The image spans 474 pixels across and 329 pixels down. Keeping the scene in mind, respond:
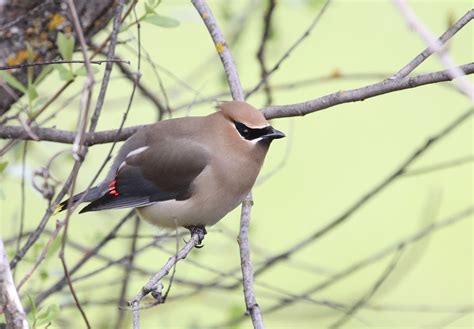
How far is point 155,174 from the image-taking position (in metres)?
3.86

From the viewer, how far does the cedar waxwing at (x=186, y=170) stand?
367 centimetres

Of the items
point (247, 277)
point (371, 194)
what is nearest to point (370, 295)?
point (371, 194)

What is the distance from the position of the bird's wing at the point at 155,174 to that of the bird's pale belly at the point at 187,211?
1.4 inches

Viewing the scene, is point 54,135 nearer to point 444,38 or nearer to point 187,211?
point 187,211

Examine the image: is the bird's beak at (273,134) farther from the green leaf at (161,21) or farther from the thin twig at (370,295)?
the thin twig at (370,295)

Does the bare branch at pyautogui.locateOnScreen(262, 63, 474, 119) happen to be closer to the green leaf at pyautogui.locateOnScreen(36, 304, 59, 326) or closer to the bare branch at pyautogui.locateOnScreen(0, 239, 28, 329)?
the green leaf at pyautogui.locateOnScreen(36, 304, 59, 326)

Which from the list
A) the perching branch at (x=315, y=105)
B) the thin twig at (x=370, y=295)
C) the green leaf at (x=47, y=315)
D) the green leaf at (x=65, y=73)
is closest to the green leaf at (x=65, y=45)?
→ the green leaf at (x=65, y=73)

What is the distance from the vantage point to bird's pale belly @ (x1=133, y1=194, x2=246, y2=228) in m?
3.69

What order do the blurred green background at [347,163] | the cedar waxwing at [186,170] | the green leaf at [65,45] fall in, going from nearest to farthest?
1. the green leaf at [65,45]
2. the cedar waxwing at [186,170]
3. the blurred green background at [347,163]

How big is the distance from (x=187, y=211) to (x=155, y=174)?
0.22m

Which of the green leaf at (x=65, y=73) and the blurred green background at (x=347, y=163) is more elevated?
the blurred green background at (x=347, y=163)

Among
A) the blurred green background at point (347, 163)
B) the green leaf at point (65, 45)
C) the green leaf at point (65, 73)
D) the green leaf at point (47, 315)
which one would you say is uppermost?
the blurred green background at point (347, 163)

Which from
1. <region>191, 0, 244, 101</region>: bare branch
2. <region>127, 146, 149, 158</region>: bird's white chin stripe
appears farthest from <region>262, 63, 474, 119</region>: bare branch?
<region>127, 146, 149, 158</region>: bird's white chin stripe

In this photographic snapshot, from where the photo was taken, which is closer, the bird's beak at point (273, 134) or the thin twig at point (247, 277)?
the thin twig at point (247, 277)
